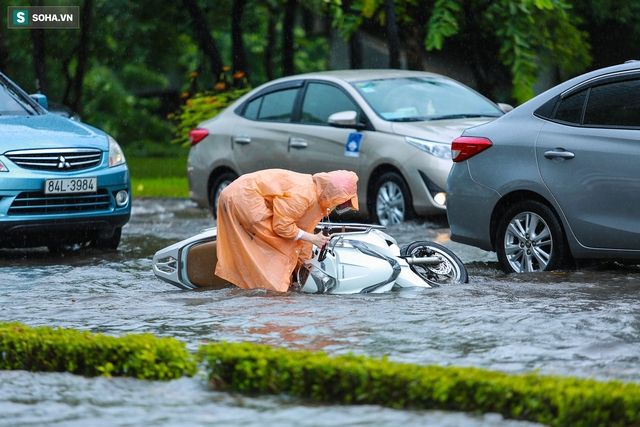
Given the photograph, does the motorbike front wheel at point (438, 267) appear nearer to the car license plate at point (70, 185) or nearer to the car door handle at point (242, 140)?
the car license plate at point (70, 185)

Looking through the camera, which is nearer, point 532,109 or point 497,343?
point 497,343

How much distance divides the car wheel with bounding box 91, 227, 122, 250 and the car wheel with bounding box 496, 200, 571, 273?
4057 millimetres

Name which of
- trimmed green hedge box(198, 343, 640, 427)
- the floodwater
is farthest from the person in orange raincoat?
trimmed green hedge box(198, 343, 640, 427)

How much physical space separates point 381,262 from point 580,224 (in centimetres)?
162

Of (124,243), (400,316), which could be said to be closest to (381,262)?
(400,316)

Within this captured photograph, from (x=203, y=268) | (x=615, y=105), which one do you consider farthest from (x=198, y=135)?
(x=615, y=105)

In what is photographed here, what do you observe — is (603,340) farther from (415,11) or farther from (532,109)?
(415,11)

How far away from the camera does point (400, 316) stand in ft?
28.3

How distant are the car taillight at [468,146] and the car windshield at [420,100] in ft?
12.0

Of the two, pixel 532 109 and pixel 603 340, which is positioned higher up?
pixel 532 109

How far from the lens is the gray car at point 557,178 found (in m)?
10.1

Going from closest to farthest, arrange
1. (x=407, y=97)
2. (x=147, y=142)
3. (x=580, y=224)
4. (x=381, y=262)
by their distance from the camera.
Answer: (x=381, y=262) < (x=580, y=224) < (x=407, y=97) < (x=147, y=142)

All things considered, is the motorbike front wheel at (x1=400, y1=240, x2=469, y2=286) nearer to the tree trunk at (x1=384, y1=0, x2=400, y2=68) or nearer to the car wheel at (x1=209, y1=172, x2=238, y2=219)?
the car wheel at (x1=209, y1=172, x2=238, y2=219)

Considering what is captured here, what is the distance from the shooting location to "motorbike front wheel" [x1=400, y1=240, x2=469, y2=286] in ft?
33.0
